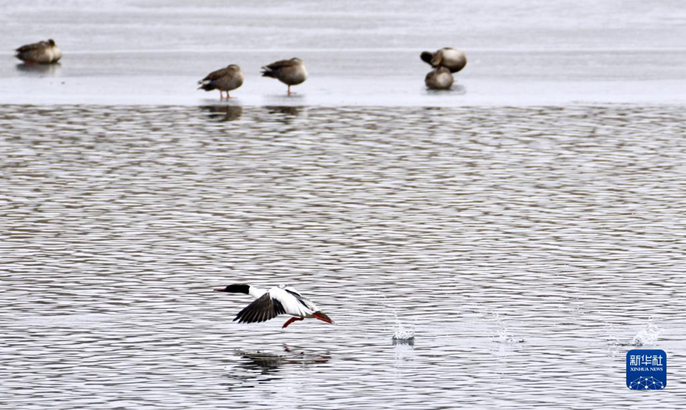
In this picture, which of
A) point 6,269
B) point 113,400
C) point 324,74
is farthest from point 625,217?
point 324,74

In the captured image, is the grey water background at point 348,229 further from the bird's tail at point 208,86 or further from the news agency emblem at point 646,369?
the bird's tail at point 208,86

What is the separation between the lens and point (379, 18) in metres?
43.1

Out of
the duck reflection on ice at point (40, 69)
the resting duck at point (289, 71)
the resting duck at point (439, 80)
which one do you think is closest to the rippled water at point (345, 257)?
the resting duck at point (289, 71)

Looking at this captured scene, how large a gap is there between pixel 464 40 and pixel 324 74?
718 centimetres

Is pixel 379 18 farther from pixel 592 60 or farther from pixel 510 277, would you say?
pixel 510 277

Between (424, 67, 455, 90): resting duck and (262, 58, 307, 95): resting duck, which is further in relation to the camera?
(424, 67, 455, 90): resting duck

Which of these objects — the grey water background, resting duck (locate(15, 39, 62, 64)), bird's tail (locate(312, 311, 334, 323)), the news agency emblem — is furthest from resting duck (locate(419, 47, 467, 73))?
the news agency emblem

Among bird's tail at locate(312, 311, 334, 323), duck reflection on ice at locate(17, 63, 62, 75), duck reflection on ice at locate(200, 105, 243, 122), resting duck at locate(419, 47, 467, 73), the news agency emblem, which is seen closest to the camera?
the news agency emblem

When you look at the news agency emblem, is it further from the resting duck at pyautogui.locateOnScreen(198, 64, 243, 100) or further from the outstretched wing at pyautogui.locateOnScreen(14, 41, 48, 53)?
the outstretched wing at pyautogui.locateOnScreen(14, 41, 48, 53)

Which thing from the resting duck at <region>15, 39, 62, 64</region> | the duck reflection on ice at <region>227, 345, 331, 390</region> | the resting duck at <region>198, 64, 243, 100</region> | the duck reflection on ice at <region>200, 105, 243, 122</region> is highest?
the resting duck at <region>15, 39, 62, 64</region>

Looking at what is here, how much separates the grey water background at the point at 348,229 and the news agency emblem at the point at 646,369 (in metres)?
0.09

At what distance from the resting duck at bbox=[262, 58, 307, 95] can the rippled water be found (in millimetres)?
3476

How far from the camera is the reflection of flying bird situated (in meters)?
11.9

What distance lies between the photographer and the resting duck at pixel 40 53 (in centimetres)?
3512
